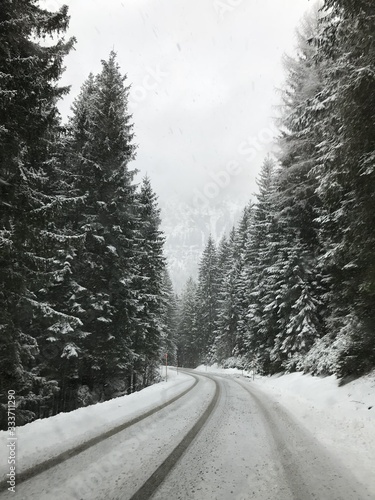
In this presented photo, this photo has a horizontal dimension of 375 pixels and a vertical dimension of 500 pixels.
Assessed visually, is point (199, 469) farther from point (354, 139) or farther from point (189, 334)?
point (189, 334)

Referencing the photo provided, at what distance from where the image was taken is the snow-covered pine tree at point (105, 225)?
1588 centimetres

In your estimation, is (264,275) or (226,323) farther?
(226,323)

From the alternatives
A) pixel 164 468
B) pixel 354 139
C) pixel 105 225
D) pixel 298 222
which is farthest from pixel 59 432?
pixel 298 222

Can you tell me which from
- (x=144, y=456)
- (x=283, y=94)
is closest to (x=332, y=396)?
(x=144, y=456)

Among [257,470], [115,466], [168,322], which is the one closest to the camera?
[115,466]

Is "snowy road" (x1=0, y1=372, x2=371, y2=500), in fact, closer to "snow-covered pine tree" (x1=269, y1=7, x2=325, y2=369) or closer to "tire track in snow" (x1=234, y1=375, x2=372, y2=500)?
"tire track in snow" (x1=234, y1=375, x2=372, y2=500)

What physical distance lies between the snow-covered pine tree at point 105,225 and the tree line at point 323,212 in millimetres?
8994

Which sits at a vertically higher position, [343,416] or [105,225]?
[105,225]

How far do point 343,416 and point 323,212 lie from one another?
8541 millimetres

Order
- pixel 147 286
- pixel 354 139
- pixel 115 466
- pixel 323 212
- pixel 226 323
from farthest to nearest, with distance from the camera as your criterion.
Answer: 1. pixel 226 323
2. pixel 147 286
3. pixel 323 212
4. pixel 354 139
5. pixel 115 466

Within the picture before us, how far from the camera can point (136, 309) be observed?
1823 cm

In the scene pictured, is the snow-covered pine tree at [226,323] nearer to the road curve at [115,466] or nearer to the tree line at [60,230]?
Answer: the tree line at [60,230]

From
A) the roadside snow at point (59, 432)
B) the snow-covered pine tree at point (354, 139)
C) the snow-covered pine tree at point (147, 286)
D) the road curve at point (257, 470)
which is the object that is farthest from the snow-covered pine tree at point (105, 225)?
the snow-covered pine tree at point (354, 139)

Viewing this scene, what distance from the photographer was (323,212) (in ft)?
47.3
